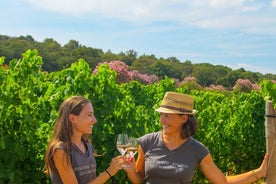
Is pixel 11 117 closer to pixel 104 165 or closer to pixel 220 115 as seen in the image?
pixel 104 165

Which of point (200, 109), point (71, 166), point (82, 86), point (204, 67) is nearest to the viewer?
point (71, 166)

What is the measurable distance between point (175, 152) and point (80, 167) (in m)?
0.75

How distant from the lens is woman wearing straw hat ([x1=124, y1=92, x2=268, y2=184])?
141 inches

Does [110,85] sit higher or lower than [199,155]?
higher

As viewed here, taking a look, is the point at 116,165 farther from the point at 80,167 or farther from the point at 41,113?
the point at 41,113

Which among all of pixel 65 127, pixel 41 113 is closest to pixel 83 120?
pixel 65 127

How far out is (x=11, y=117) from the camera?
14.0 feet

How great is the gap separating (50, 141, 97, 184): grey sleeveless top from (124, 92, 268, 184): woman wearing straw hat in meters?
0.36

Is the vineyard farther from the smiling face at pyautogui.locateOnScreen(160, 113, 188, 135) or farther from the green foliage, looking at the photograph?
the green foliage

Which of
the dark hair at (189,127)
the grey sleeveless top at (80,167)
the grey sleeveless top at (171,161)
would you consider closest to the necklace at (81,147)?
the grey sleeveless top at (80,167)

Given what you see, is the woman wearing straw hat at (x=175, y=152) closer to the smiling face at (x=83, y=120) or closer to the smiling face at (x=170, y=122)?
the smiling face at (x=170, y=122)

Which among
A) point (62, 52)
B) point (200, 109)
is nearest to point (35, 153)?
point (200, 109)

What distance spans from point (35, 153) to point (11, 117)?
0.43 meters

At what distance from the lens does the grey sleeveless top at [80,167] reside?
10.3ft
